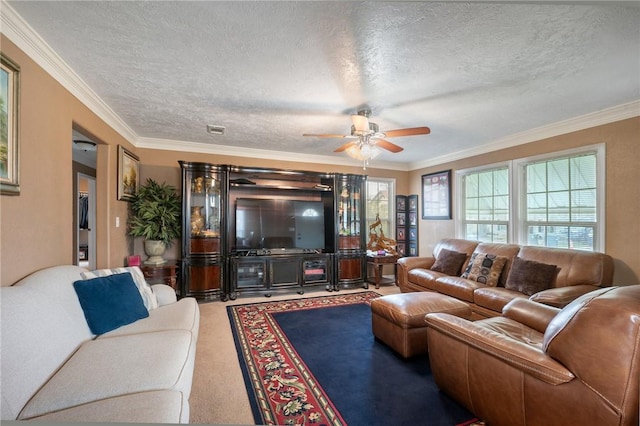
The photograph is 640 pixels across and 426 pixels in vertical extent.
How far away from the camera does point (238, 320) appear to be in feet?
10.8

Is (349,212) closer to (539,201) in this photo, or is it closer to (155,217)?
(539,201)

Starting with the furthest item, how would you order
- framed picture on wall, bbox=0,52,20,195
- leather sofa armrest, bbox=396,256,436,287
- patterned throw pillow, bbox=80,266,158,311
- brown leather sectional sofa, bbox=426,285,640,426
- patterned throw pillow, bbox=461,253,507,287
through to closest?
1. leather sofa armrest, bbox=396,256,436,287
2. patterned throw pillow, bbox=461,253,507,287
3. patterned throw pillow, bbox=80,266,158,311
4. framed picture on wall, bbox=0,52,20,195
5. brown leather sectional sofa, bbox=426,285,640,426

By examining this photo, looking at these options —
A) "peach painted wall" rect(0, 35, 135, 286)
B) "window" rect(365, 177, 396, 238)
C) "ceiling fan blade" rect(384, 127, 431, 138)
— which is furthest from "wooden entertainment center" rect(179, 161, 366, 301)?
"ceiling fan blade" rect(384, 127, 431, 138)

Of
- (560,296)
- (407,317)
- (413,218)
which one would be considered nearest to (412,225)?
(413,218)

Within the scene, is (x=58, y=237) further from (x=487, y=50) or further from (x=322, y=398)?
(x=487, y=50)

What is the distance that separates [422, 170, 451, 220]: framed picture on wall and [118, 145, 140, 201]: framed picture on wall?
199 inches

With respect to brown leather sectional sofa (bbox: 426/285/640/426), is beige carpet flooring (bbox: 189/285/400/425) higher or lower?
lower

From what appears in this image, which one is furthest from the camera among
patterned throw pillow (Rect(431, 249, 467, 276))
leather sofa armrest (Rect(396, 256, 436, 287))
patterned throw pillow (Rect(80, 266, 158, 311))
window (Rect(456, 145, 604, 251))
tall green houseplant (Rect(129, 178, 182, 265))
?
leather sofa armrest (Rect(396, 256, 436, 287))

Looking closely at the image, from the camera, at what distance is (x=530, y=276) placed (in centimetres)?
311

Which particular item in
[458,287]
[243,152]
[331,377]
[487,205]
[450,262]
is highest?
[243,152]

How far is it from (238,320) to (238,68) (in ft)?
8.93

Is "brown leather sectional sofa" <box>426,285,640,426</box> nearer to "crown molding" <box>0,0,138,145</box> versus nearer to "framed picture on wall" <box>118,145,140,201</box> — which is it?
"crown molding" <box>0,0,138,145</box>

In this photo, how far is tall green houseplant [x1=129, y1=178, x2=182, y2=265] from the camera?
12.1 feet

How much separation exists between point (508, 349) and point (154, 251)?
405cm
